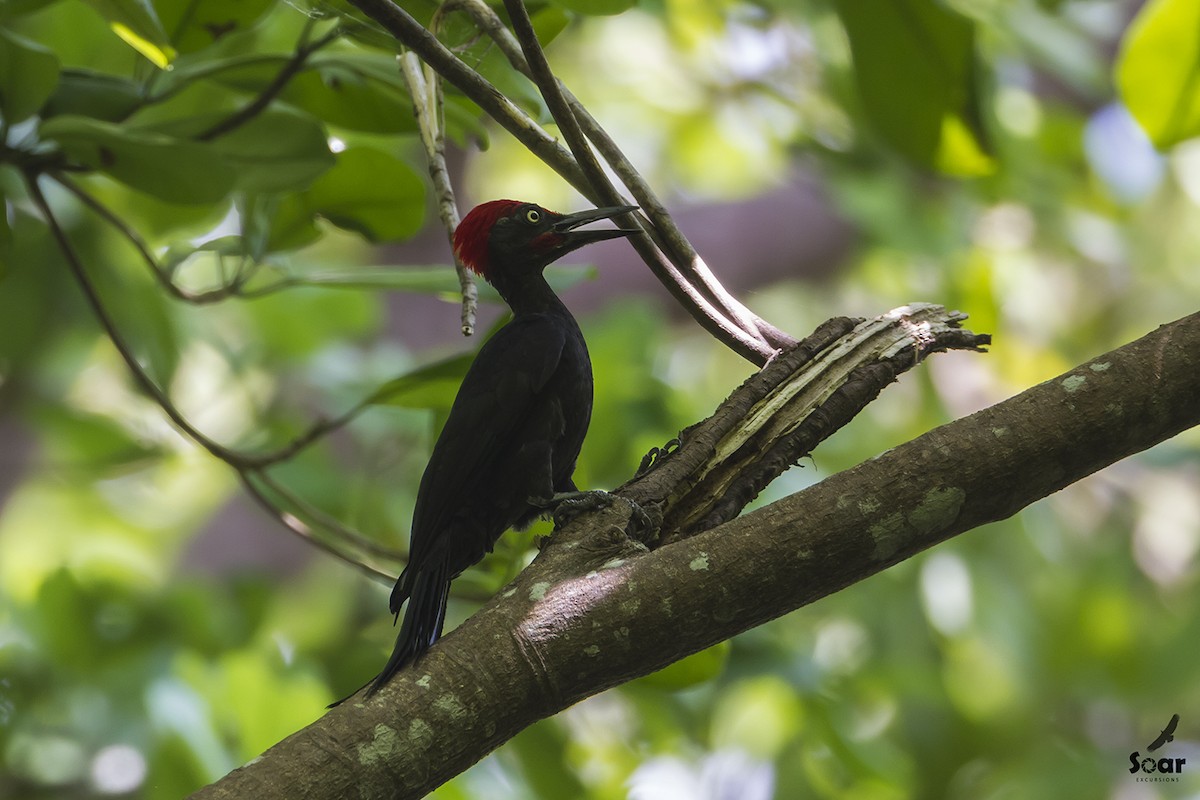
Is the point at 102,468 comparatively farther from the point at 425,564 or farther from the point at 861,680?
the point at 861,680

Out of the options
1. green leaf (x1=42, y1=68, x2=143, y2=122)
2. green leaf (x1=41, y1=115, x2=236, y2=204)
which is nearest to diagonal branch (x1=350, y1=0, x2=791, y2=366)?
green leaf (x1=41, y1=115, x2=236, y2=204)

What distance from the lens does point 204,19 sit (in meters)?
2.42

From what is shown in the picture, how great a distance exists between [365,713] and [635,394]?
204 cm

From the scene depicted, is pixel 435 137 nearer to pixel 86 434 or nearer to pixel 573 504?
pixel 573 504

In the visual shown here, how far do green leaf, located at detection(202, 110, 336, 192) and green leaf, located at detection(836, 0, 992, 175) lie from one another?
3.84ft

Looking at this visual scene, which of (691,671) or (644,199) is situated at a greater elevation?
(644,199)

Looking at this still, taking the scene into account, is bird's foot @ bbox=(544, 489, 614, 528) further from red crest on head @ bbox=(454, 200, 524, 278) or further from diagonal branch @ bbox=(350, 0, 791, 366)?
red crest on head @ bbox=(454, 200, 524, 278)

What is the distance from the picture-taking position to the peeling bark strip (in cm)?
207

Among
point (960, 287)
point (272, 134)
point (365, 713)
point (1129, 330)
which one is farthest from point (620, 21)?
point (365, 713)

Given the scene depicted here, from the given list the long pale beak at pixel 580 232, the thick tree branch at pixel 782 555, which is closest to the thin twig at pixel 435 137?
the long pale beak at pixel 580 232

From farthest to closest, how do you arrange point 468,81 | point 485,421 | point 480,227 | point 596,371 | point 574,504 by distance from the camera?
Answer: point 596,371 → point 480,227 → point 485,421 → point 574,504 → point 468,81

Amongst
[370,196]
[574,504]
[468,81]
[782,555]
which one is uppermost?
[370,196]

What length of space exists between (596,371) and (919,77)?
4.90 ft

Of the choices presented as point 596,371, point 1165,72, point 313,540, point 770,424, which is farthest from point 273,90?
point 1165,72
